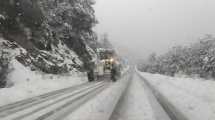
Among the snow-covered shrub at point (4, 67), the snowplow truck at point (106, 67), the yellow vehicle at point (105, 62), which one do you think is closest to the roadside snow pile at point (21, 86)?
the snow-covered shrub at point (4, 67)

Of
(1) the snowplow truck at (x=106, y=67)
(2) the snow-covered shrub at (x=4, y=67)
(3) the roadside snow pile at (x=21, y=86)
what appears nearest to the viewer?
(3) the roadside snow pile at (x=21, y=86)

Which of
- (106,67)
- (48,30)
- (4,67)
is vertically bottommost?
(4,67)

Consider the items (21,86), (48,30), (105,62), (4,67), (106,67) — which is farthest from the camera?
(48,30)

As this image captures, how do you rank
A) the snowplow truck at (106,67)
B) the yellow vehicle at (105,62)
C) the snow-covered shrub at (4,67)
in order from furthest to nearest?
the yellow vehicle at (105,62) → the snowplow truck at (106,67) → the snow-covered shrub at (4,67)

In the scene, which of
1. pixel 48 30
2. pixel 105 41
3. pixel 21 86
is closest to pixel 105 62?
pixel 48 30

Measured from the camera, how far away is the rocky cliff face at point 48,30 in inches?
907

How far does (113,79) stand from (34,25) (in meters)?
10.3

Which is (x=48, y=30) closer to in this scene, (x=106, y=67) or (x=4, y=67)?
(x=106, y=67)

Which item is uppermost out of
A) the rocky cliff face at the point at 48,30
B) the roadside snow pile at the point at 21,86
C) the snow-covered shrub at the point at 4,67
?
the rocky cliff face at the point at 48,30

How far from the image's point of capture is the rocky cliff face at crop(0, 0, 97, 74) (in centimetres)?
2305

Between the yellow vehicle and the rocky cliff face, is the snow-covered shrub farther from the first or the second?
the yellow vehicle

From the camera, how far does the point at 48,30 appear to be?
97.3ft

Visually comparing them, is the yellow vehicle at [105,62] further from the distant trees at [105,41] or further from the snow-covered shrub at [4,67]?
the distant trees at [105,41]

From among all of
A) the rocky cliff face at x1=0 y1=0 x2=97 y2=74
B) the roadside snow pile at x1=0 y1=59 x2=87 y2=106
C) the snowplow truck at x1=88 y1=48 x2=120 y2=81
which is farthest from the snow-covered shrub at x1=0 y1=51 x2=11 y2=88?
the snowplow truck at x1=88 y1=48 x2=120 y2=81
